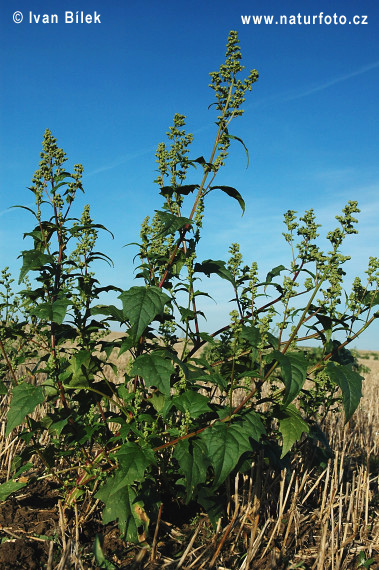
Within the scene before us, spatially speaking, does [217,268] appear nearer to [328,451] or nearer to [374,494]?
[328,451]

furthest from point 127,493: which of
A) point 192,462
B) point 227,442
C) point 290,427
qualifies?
point 290,427

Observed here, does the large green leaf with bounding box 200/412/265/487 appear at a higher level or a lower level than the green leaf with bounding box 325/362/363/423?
lower

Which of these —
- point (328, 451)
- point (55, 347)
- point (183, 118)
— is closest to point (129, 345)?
point (55, 347)

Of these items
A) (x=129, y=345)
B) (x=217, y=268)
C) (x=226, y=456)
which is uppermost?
(x=217, y=268)

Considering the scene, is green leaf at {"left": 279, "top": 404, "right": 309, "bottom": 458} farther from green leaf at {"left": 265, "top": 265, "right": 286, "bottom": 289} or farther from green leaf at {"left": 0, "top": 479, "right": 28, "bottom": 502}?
green leaf at {"left": 0, "top": 479, "right": 28, "bottom": 502}

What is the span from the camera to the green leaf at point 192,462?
316 centimetres

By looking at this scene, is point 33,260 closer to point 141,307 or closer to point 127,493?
point 141,307

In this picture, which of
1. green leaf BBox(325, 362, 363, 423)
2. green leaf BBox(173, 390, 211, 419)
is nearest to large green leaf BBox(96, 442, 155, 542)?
green leaf BBox(173, 390, 211, 419)

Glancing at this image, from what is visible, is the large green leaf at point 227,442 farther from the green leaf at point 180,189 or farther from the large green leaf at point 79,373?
the green leaf at point 180,189

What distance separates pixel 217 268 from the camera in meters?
3.99

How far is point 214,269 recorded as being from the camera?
13.0ft

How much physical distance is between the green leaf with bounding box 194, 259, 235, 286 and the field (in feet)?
5.49

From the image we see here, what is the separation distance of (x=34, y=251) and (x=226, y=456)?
2.09m

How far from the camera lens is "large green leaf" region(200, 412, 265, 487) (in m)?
3.03
